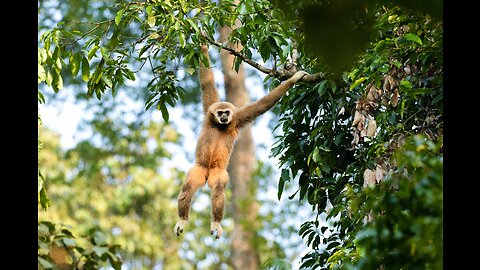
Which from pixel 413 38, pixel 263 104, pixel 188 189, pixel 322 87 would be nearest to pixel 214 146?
pixel 188 189

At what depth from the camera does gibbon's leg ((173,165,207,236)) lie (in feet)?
18.6

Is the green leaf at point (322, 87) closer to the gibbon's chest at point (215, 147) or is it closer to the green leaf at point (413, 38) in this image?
the green leaf at point (413, 38)

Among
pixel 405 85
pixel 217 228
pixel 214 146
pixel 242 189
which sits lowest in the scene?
pixel 405 85

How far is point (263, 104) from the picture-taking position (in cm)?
557

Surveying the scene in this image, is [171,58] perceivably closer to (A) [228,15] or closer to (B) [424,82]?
(A) [228,15]

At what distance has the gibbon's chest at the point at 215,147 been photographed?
6.00m

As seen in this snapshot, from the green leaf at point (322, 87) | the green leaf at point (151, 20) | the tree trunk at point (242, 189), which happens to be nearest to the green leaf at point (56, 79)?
the green leaf at point (151, 20)

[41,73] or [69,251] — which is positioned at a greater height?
[41,73]

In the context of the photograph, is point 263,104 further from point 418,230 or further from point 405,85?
point 418,230

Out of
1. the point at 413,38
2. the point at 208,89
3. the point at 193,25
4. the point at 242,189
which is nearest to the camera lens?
the point at 413,38

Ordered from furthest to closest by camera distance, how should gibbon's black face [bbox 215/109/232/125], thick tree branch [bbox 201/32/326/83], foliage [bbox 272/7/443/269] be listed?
gibbon's black face [bbox 215/109/232/125] < thick tree branch [bbox 201/32/326/83] < foliage [bbox 272/7/443/269]

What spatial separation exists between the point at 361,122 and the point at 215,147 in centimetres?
200

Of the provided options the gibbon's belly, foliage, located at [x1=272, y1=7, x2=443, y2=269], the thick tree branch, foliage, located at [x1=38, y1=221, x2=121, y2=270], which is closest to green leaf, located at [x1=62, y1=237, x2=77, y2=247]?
foliage, located at [x1=38, y1=221, x2=121, y2=270]

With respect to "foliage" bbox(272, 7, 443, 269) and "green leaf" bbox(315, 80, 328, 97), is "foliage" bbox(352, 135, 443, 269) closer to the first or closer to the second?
"foliage" bbox(272, 7, 443, 269)
